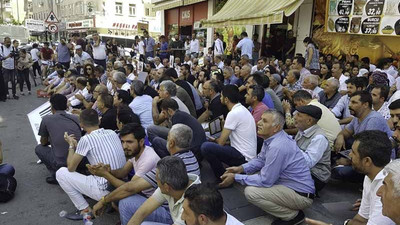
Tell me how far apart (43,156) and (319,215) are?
3.85m

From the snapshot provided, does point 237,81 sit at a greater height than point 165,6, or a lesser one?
lesser

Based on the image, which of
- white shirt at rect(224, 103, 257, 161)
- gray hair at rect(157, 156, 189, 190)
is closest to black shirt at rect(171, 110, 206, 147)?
white shirt at rect(224, 103, 257, 161)

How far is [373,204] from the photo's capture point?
2.39m

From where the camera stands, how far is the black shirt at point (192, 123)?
14.1 ft

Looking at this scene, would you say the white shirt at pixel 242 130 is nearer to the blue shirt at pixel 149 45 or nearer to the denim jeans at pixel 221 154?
the denim jeans at pixel 221 154

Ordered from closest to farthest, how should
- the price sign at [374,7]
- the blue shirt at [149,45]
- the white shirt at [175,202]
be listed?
the white shirt at [175,202] → the price sign at [374,7] → the blue shirt at [149,45]

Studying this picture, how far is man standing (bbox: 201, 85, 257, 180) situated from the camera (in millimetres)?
4125

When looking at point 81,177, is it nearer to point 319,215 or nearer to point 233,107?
point 233,107

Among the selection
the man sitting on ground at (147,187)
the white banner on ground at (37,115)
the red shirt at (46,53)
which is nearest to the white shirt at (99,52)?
the red shirt at (46,53)

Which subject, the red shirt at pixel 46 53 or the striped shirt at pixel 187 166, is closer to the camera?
the striped shirt at pixel 187 166

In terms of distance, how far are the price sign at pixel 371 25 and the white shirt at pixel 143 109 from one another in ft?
21.6

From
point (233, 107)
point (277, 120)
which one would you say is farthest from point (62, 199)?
point (277, 120)

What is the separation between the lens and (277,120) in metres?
3.26

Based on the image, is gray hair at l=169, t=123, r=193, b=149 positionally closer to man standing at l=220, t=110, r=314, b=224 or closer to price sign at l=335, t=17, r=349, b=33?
man standing at l=220, t=110, r=314, b=224
